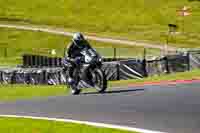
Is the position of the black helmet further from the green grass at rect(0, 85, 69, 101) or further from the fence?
the fence

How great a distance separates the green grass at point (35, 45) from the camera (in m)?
51.5

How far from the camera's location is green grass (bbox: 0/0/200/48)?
219ft

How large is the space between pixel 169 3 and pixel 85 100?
6686 centimetres

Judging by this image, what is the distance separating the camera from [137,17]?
7369 cm

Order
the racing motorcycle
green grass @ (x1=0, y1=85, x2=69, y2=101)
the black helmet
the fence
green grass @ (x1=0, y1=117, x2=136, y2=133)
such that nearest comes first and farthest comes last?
1. green grass @ (x1=0, y1=117, x2=136, y2=133)
2. the racing motorcycle
3. the black helmet
4. green grass @ (x1=0, y1=85, x2=69, y2=101)
5. the fence

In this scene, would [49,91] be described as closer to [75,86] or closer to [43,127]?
[75,86]

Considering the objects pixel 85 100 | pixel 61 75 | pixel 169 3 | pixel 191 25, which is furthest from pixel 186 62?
pixel 169 3

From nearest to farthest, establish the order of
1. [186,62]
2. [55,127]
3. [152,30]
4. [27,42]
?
[55,127], [186,62], [27,42], [152,30]

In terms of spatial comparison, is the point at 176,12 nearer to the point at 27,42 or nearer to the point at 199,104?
the point at 27,42

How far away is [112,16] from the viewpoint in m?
74.4

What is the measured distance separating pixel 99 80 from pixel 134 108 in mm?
4913

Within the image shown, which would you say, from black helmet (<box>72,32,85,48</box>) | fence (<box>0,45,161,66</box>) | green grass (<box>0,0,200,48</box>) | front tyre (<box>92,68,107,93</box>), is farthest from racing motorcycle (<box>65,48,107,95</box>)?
green grass (<box>0,0,200,48</box>)

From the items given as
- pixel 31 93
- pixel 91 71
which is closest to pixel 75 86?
pixel 91 71

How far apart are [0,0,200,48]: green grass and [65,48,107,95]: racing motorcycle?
144ft
